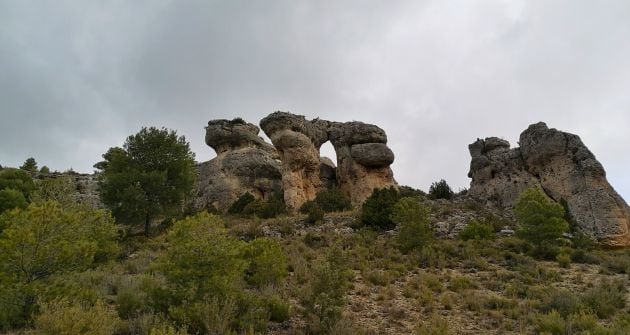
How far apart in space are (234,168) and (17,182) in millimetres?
14757

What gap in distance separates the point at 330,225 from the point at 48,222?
16.5m

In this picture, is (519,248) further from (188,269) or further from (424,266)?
(188,269)

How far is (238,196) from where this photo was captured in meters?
33.3

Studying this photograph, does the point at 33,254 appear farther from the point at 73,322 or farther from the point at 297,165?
the point at 297,165

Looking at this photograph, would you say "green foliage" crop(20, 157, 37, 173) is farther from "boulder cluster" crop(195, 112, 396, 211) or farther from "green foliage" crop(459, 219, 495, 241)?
"green foliage" crop(459, 219, 495, 241)

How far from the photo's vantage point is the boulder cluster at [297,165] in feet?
107

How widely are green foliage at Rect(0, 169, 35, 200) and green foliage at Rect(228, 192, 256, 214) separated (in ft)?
41.6

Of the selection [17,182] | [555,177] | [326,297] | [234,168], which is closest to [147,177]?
[234,168]

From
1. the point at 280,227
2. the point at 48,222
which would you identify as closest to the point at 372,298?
the point at 48,222

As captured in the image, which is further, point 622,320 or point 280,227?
point 280,227

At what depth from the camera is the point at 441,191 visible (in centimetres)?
3244

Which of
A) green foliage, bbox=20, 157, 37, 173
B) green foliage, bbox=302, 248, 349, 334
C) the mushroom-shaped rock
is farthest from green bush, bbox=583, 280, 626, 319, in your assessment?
green foliage, bbox=20, 157, 37, 173

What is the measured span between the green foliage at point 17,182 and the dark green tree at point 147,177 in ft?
27.1

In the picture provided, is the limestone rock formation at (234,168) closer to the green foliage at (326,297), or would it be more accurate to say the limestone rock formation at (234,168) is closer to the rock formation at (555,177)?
the rock formation at (555,177)
